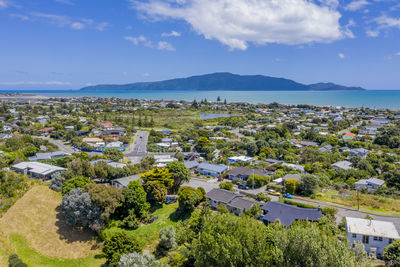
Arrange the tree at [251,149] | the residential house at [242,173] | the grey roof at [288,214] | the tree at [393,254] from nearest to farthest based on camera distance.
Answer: the tree at [393,254]
the grey roof at [288,214]
the residential house at [242,173]
the tree at [251,149]

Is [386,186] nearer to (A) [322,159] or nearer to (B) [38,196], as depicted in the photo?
(A) [322,159]

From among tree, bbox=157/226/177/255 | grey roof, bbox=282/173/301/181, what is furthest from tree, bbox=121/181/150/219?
grey roof, bbox=282/173/301/181

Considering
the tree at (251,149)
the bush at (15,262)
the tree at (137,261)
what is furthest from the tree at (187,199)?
the tree at (251,149)

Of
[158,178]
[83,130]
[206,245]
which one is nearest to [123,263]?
[206,245]

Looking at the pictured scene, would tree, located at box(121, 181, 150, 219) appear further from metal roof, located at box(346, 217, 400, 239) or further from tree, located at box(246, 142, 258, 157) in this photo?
tree, located at box(246, 142, 258, 157)

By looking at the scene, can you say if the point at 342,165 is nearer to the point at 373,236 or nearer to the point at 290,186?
the point at 290,186

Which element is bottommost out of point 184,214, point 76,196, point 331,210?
point 184,214

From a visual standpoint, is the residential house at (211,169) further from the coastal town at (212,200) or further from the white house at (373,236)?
the white house at (373,236)
